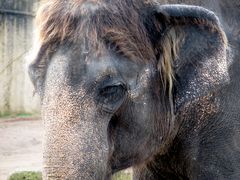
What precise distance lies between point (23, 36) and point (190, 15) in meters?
11.8

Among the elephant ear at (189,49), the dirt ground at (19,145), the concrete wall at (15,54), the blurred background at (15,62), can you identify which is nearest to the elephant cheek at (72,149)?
the elephant ear at (189,49)

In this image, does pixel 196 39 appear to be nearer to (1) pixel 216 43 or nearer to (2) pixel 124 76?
(1) pixel 216 43

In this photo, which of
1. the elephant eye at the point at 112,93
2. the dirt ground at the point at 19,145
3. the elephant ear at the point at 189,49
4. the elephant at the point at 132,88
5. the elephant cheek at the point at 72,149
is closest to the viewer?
the elephant cheek at the point at 72,149

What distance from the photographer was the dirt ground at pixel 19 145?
356 inches

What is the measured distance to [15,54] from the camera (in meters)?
14.4

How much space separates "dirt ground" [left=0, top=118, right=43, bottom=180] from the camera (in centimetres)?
904

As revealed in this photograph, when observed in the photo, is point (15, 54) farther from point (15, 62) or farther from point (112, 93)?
point (112, 93)

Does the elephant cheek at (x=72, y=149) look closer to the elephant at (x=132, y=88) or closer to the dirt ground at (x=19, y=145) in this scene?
the elephant at (x=132, y=88)

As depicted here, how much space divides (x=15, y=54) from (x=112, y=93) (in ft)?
38.6

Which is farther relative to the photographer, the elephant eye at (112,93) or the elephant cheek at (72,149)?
the elephant eye at (112,93)

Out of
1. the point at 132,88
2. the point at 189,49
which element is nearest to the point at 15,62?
the point at 189,49

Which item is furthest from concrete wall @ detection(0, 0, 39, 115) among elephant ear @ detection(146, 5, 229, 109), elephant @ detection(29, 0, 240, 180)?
elephant ear @ detection(146, 5, 229, 109)

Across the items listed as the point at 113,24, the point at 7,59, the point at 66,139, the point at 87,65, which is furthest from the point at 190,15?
the point at 7,59

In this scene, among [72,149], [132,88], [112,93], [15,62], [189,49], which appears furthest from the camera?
[15,62]
